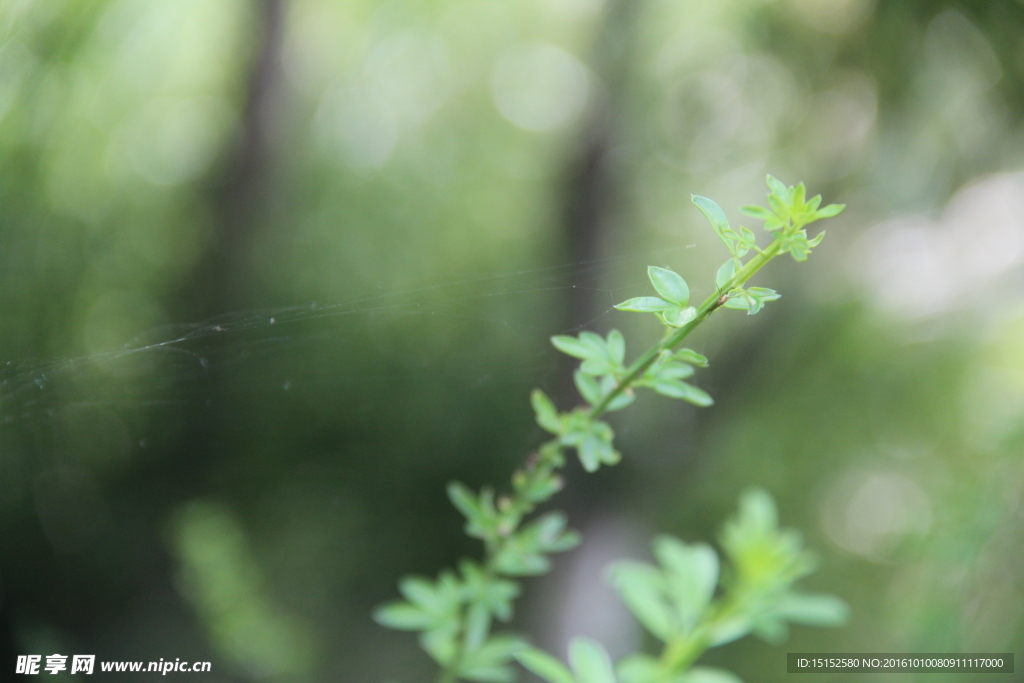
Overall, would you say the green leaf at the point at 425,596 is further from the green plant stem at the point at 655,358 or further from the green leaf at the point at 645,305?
the green leaf at the point at 645,305

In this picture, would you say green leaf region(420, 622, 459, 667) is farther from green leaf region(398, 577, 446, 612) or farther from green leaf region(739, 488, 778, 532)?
green leaf region(739, 488, 778, 532)

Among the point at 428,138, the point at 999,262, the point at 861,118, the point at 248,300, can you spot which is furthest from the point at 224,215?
the point at 999,262

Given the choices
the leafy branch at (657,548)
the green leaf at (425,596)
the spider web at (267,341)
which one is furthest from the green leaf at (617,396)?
the spider web at (267,341)

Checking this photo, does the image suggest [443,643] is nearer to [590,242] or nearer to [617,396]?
[617,396]


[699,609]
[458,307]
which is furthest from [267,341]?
[699,609]

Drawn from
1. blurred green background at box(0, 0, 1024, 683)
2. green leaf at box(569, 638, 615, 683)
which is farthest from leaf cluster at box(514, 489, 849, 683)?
blurred green background at box(0, 0, 1024, 683)

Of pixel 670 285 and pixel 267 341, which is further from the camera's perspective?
pixel 267 341
